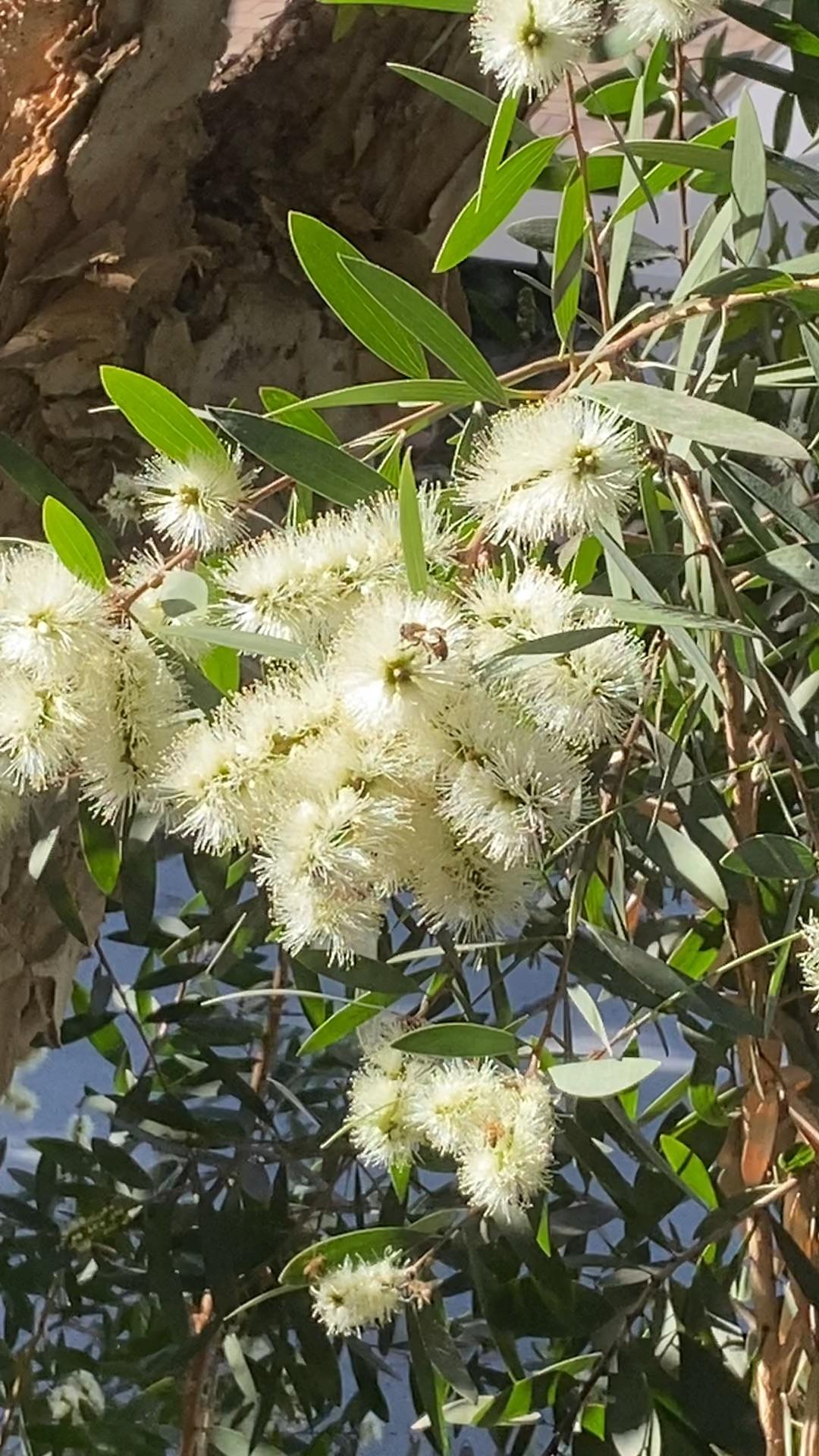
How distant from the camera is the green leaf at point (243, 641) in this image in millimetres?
345

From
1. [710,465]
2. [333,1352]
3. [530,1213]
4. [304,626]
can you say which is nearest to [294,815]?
[304,626]

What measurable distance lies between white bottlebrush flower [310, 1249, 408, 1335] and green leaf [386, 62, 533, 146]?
Result: 1.50 feet

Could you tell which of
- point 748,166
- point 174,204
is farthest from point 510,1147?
point 174,204

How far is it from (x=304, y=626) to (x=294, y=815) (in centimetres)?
6

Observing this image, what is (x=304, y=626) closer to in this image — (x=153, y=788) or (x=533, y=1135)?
(x=153, y=788)

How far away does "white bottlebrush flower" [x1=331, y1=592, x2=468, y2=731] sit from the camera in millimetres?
314

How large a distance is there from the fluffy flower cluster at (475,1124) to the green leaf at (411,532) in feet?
0.58

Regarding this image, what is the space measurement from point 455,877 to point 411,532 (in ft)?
0.33

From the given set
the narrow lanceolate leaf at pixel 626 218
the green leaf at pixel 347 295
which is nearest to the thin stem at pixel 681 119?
the narrow lanceolate leaf at pixel 626 218

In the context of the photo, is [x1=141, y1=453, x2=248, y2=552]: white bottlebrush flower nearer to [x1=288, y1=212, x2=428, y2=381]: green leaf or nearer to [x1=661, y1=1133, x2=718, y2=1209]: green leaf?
[x1=288, y1=212, x2=428, y2=381]: green leaf

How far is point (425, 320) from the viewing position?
39 centimetres

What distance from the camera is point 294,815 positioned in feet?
1.07

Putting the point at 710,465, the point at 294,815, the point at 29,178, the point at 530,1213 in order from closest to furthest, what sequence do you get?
the point at 294,815, the point at 710,465, the point at 530,1213, the point at 29,178

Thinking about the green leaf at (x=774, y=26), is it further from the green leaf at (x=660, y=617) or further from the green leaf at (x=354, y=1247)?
the green leaf at (x=354, y=1247)
